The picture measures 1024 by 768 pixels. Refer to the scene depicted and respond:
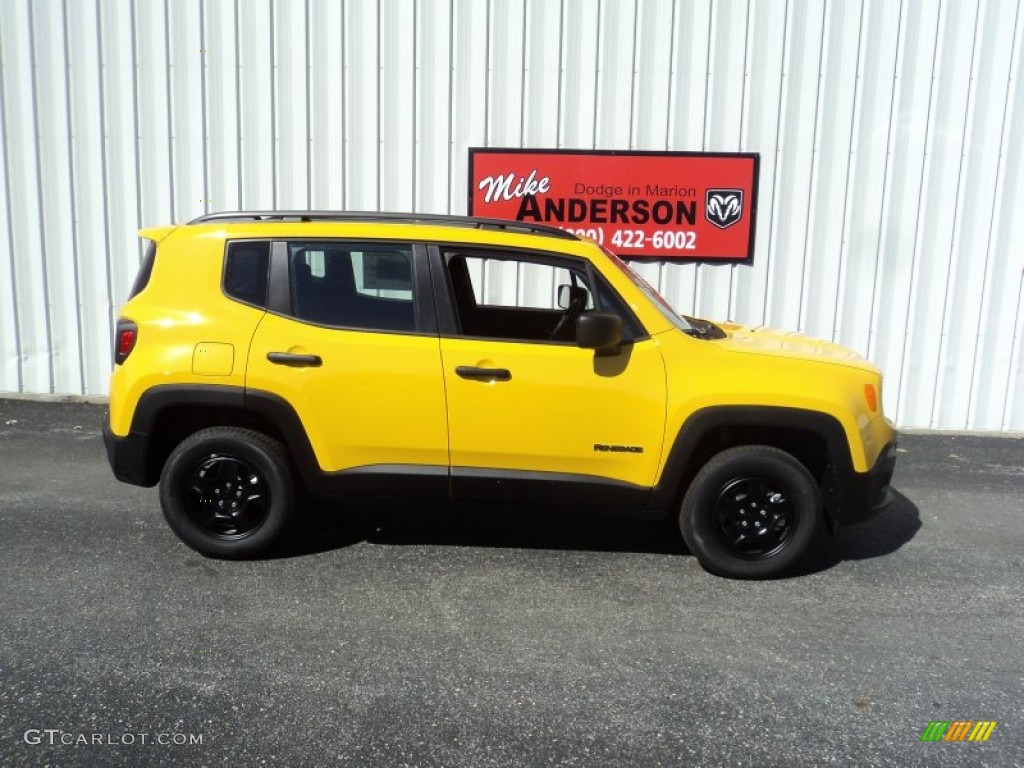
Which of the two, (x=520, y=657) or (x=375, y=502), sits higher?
(x=375, y=502)

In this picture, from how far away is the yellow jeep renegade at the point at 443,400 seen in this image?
4.22 m

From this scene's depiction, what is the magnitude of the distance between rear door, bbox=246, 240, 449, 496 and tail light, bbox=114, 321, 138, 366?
2.17 feet

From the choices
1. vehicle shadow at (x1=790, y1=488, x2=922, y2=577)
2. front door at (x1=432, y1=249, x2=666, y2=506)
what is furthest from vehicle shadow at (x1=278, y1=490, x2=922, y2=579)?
front door at (x1=432, y1=249, x2=666, y2=506)

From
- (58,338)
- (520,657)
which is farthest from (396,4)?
(520,657)

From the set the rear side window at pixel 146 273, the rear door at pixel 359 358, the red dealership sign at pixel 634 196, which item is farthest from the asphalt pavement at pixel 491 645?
the red dealership sign at pixel 634 196

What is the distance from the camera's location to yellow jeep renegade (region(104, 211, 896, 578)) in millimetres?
4223

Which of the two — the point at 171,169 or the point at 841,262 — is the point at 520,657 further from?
the point at 171,169

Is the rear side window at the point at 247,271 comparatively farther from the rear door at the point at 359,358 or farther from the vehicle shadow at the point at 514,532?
the vehicle shadow at the point at 514,532

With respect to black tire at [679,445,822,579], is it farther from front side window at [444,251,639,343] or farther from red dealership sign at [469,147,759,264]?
red dealership sign at [469,147,759,264]

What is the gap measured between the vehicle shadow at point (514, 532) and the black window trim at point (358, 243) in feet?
3.18

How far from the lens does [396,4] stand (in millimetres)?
7637

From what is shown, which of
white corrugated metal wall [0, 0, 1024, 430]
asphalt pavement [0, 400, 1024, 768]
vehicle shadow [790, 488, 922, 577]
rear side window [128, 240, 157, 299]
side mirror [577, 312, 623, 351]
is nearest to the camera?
asphalt pavement [0, 400, 1024, 768]

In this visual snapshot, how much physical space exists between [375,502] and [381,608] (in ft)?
2.20

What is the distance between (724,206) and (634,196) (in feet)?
2.83
